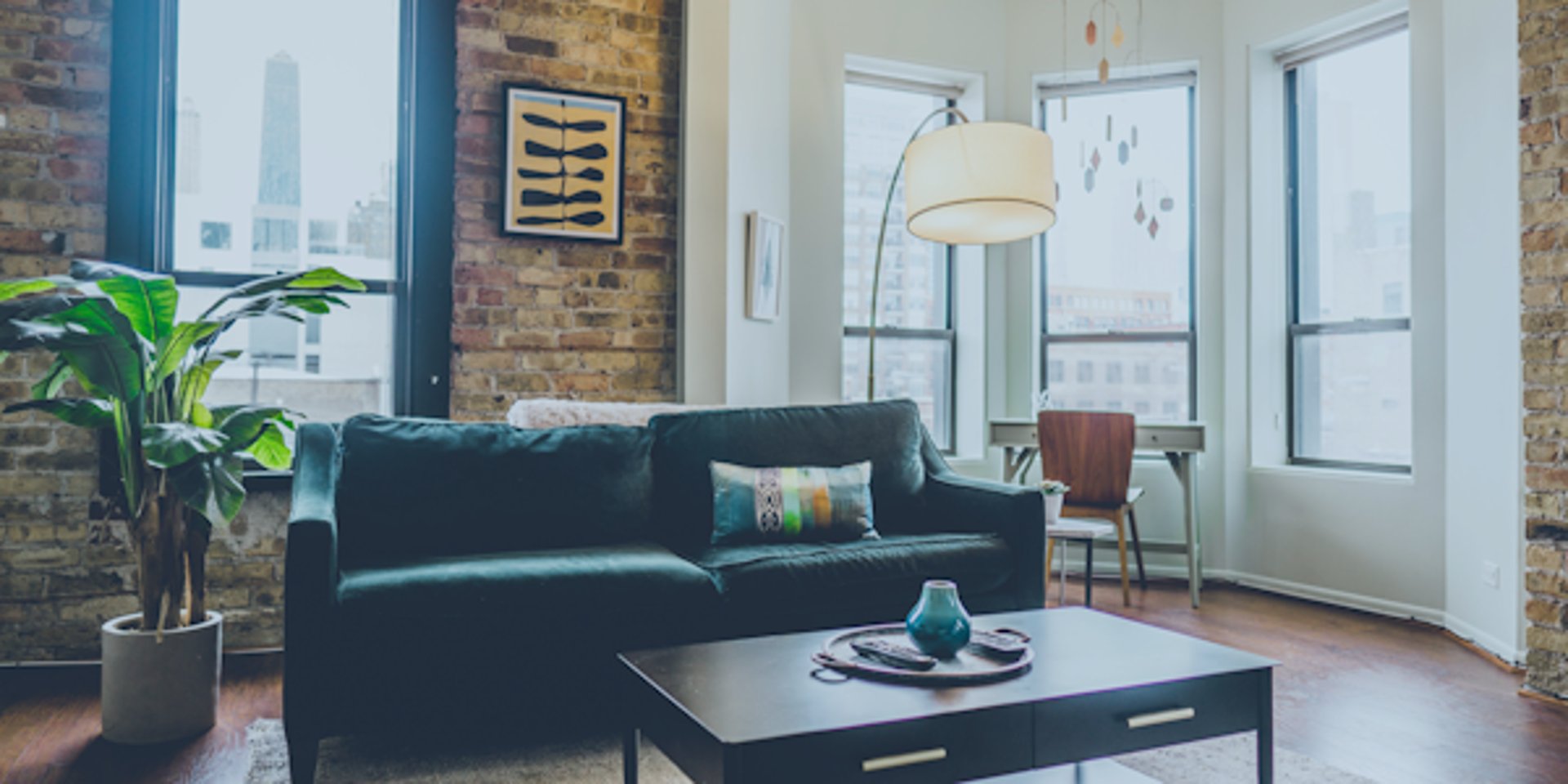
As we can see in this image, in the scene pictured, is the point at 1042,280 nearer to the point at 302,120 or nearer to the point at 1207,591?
the point at 1207,591

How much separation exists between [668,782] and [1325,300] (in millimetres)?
3987

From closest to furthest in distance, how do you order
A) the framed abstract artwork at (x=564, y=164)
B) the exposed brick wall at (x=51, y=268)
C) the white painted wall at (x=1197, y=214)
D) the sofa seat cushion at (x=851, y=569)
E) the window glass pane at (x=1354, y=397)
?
1. the sofa seat cushion at (x=851, y=569)
2. the exposed brick wall at (x=51, y=268)
3. the framed abstract artwork at (x=564, y=164)
4. the window glass pane at (x=1354, y=397)
5. the white painted wall at (x=1197, y=214)

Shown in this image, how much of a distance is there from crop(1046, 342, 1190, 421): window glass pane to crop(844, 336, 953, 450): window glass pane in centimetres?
55

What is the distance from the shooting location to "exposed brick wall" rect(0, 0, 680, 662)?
3.42 metres

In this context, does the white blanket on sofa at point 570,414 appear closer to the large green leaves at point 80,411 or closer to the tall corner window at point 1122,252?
the large green leaves at point 80,411

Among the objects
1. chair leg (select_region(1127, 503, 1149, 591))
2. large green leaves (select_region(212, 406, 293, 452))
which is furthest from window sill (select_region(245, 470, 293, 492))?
chair leg (select_region(1127, 503, 1149, 591))

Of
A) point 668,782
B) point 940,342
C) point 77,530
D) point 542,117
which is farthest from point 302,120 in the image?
point 940,342

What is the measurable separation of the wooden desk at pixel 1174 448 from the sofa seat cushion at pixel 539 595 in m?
2.54

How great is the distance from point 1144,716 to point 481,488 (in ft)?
6.28

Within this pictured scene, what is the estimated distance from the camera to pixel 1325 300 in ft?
15.8

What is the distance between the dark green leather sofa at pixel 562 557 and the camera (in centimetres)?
231

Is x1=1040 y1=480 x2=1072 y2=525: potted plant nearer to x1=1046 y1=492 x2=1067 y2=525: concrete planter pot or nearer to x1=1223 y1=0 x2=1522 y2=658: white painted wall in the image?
x1=1046 y1=492 x2=1067 y2=525: concrete planter pot

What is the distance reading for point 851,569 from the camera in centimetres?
285

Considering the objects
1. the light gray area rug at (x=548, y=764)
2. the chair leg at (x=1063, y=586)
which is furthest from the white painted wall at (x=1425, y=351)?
the light gray area rug at (x=548, y=764)
